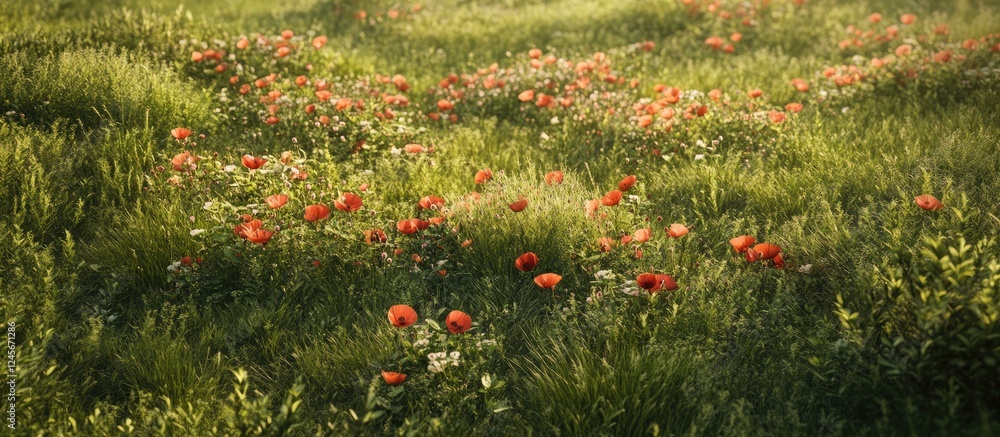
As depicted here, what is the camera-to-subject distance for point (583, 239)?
12.2 feet

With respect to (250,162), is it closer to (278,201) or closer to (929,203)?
(278,201)

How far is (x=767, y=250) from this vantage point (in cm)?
321

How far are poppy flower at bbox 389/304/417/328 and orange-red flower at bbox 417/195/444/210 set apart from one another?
0.96m

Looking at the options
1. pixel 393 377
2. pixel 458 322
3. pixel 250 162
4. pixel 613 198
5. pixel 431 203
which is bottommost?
pixel 393 377

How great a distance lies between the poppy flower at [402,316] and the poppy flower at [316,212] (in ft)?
3.04

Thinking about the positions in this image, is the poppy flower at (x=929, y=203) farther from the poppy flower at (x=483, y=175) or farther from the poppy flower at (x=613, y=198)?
the poppy flower at (x=483, y=175)

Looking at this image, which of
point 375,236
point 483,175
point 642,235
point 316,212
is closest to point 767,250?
point 642,235

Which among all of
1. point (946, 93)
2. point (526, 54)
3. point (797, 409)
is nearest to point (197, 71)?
point (526, 54)

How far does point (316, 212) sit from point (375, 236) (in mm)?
341

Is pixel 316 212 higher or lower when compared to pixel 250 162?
lower

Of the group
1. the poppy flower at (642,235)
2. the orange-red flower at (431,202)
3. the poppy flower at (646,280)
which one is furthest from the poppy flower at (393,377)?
the poppy flower at (642,235)

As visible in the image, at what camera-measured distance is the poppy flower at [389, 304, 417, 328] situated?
2.90 metres

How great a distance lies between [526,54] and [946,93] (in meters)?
4.12

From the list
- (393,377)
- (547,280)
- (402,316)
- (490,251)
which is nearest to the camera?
(393,377)
